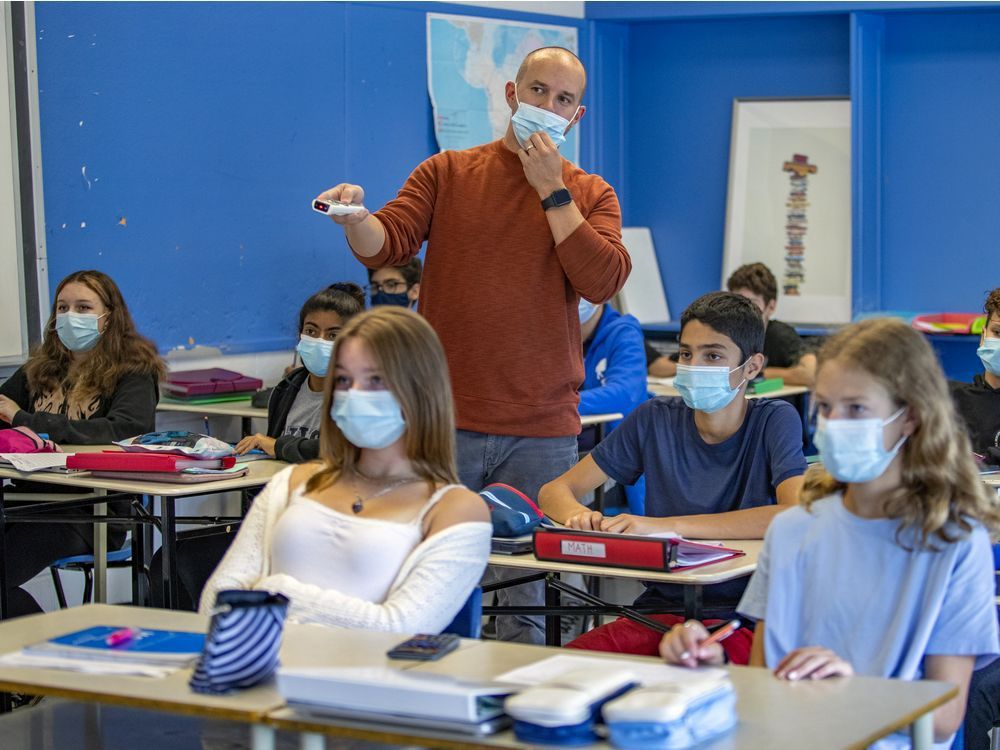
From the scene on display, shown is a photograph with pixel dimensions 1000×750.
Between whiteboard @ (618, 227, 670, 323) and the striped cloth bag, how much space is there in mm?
5173

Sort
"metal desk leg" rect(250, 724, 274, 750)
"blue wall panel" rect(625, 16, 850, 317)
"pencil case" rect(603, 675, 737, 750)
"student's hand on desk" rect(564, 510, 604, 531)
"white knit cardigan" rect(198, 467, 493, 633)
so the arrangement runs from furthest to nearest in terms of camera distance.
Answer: "blue wall panel" rect(625, 16, 850, 317)
"student's hand on desk" rect(564, 510, 604, 531)
"white knit cardigan" rect(198, 467, 493, 633)
"metal desk leg" rect(250, 724, 274, 750)
"pencil case" rect(603, 675, 737, 750)

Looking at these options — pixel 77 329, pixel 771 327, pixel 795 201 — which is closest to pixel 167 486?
pixel 77 329

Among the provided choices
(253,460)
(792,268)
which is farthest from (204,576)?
(792,268)

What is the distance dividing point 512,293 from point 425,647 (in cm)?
150

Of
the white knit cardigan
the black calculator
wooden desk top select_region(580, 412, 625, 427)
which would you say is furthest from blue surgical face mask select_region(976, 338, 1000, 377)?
the black calculator

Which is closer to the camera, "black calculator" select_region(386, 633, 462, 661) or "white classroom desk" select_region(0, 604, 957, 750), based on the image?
"white classroom desk" select_region(0, 604, 957, 750)

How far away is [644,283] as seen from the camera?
23.3ft

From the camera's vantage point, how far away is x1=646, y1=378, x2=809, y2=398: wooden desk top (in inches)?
219

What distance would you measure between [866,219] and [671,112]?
46.8 inches

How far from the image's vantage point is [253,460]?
13.0 feet

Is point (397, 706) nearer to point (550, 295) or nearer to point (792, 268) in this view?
point (550, 295)

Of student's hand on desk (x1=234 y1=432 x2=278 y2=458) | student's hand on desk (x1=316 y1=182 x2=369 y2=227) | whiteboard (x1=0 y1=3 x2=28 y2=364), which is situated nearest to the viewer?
student's hand on desk (x1=316 y1=182 x2=369 y2=227)

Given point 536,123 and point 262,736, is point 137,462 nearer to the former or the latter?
point 536,123

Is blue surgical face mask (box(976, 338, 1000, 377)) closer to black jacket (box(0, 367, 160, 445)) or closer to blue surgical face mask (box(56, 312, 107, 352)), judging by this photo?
black jacket (box(0, 367, 160, 445))
